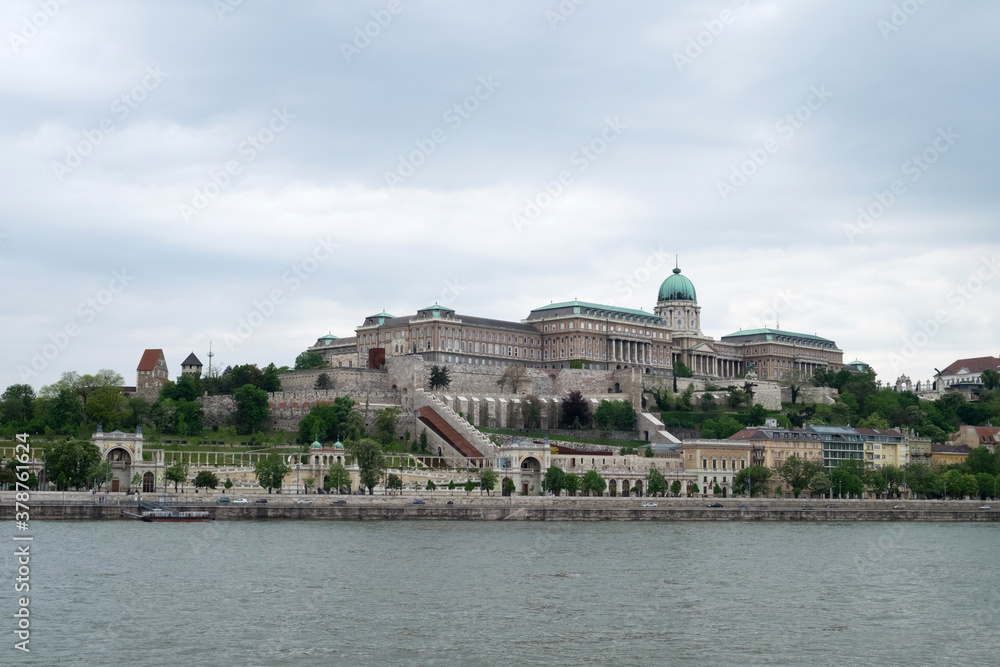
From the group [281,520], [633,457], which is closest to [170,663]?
[281,520]

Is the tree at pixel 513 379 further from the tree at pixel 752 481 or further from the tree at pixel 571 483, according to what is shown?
the tree at pixel 571 483

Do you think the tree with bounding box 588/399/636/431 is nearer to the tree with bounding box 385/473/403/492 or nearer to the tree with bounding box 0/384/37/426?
the tree with bounding box 385/473/403/492

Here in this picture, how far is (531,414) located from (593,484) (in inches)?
886

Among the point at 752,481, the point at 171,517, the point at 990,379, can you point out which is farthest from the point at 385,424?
the point at 990,379

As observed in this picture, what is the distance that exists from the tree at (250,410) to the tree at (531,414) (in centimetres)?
2278

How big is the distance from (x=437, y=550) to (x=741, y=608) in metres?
17.8

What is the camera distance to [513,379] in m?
124

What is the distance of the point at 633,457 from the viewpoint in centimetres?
10500

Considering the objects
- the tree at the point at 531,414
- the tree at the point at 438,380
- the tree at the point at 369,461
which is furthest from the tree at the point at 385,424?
the tree at the point at 369,461

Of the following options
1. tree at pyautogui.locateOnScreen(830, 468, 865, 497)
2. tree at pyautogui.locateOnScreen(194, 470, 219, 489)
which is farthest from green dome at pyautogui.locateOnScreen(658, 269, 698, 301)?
tree at pyautogui.locateOnScreen(194, 470, 219, 489)

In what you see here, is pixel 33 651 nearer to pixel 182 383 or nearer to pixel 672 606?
pixel 672 606

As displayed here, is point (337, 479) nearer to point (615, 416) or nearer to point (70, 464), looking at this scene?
point (70, 464)

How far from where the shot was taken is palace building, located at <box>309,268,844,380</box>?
130375mm

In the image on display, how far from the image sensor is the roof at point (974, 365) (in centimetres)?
16762
